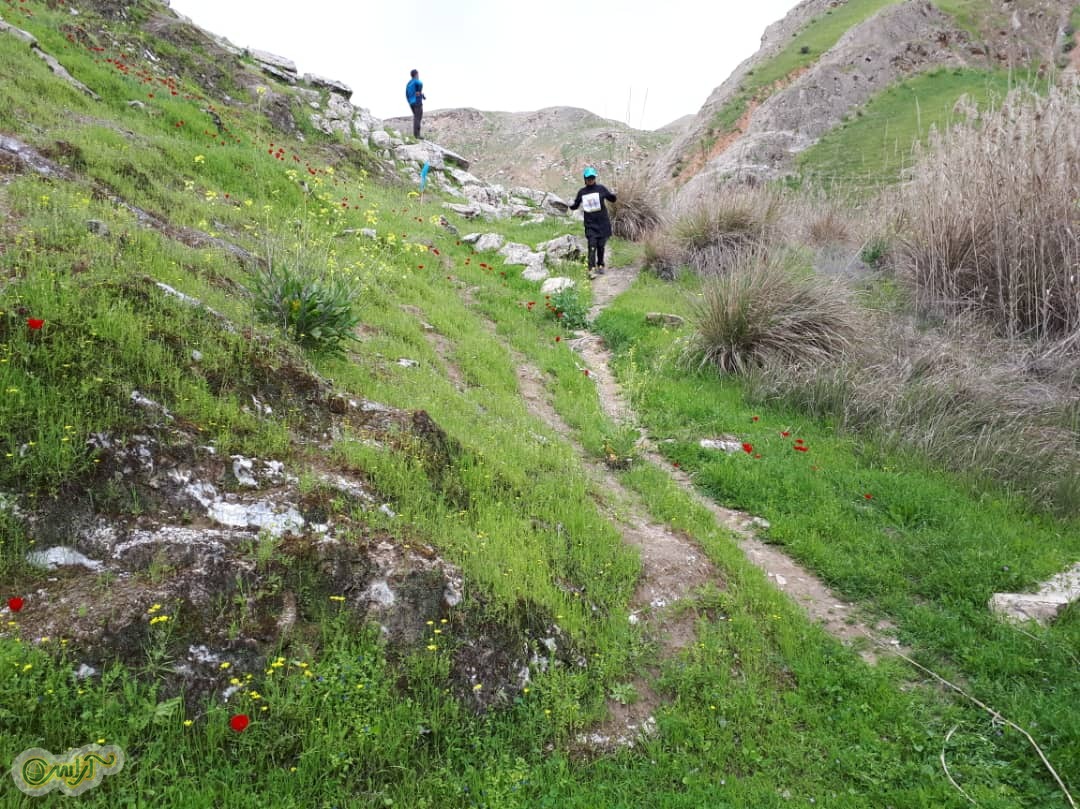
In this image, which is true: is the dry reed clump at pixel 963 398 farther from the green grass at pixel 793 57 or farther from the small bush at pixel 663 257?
the green grass at pixel 793 57

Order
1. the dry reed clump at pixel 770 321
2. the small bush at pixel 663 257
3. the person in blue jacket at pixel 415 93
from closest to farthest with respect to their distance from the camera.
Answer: the dry reed clump at pixel 770 321 → the small bush at pixel 663 257 → the person in blue jacket at pixel 415 93

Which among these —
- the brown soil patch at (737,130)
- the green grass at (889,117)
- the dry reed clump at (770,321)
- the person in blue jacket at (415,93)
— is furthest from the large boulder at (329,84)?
the brown soil patch at (737,130)

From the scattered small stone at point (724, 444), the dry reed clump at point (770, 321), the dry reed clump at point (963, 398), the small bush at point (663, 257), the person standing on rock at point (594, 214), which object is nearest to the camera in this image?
the dry reed clump at point (963, 398)

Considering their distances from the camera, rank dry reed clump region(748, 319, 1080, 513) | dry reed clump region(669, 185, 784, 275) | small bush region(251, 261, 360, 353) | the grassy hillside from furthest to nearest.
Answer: dry reed clump region(669, 185, 784, 275), dry reed clump region(748, 319, 1080, 513), small bush region(251, 261, 360, 353), the grassy hillside

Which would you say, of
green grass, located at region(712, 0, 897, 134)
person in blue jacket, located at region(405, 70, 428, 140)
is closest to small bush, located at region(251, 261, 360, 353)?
person in blue jacket, located at region(405, 70, 428, 140)

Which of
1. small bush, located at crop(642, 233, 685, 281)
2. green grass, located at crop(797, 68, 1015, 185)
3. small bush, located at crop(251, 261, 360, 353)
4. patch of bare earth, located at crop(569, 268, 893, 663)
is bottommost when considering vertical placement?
patch of bare earth, located at crop(569, 268, 893, 663)

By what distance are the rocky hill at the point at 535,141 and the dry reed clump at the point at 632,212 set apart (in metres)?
38.7

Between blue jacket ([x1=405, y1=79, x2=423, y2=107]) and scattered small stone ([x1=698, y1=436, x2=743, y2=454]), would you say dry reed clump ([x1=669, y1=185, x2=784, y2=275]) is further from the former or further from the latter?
blue jacket ([x1=405, y1=79, x2=423, y2=107])

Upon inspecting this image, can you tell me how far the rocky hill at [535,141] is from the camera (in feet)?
186

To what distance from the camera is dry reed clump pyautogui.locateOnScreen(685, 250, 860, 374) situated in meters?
7.12

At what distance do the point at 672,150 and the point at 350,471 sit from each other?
4731cm

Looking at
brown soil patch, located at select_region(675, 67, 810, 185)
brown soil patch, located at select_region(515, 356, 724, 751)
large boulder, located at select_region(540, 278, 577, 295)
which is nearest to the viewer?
brown soil patch, located at select_region(515, 356, 724, 751)

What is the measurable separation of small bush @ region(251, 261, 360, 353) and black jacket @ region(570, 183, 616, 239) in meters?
7.42

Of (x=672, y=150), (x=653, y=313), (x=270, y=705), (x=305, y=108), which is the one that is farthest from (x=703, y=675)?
(x=672, y=150)
